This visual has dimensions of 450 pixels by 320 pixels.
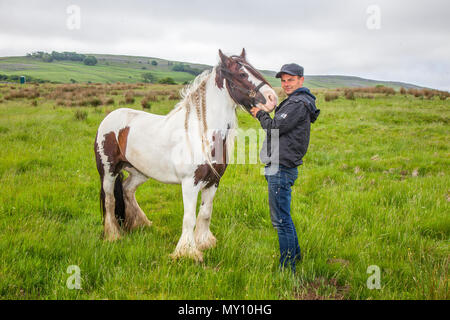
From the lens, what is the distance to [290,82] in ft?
10.3

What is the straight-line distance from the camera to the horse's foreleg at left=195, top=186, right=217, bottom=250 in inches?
142

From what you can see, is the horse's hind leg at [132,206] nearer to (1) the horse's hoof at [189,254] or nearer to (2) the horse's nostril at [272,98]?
(1) the horse's hoof at [189,254]

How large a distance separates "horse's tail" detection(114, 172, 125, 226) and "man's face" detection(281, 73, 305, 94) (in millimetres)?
2793

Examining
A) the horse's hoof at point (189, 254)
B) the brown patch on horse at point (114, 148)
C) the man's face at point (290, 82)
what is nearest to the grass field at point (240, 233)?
the horse's hoof at point (189, 254)

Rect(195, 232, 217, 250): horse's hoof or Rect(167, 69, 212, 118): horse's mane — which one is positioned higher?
Rect(167, 69, 212, 118): horse's mane

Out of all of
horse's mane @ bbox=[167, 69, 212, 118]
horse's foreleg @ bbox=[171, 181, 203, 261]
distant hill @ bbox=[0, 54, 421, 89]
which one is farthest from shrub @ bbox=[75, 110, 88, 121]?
distant hill @ bbox=[0, 54, 421, 89]

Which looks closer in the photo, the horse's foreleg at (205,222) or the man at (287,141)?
the man at (287,141)

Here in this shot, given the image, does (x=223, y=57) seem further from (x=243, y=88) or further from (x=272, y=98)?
(x=272, y=98)

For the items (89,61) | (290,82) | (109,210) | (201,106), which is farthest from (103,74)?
(290,82)

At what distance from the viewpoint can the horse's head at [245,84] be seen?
9.71ft

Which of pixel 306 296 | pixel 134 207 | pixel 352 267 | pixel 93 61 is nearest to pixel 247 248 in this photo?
pixel 306 296

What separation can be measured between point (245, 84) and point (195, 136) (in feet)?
2.79

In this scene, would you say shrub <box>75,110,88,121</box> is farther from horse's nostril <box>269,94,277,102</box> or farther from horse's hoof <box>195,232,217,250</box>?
horse's nostril <box>269,94,277,102</box>
